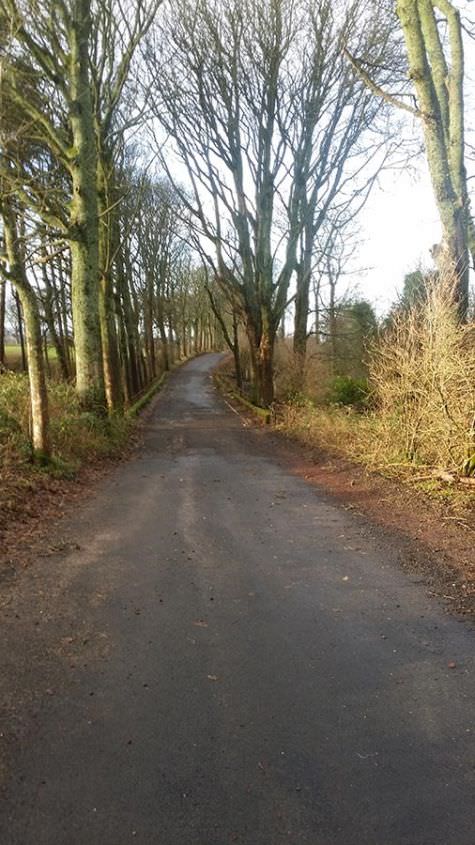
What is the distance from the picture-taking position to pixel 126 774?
2.91 metres

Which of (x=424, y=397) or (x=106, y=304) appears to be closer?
(x=424, y=397)

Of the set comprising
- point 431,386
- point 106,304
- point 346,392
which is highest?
point 106,304

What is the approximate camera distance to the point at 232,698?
3.62m

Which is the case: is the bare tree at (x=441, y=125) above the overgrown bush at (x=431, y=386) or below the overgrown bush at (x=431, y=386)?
above

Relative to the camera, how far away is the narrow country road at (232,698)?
2652 mm

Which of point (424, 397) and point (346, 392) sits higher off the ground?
point (424, 397)

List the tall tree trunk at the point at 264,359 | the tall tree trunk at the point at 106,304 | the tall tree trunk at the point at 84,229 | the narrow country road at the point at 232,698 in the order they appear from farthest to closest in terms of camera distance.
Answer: the tall tree trunk at the point at 264,359 < the tall tree trunk at the point at 106,304 < the tall tree trunk at the point at 84,229 < the narrow country road at the point at 232,698

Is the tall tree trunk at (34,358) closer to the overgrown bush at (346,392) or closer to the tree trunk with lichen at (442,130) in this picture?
the tree trunk with lichen at (442,130)

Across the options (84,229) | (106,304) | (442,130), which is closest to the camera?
(442,130)

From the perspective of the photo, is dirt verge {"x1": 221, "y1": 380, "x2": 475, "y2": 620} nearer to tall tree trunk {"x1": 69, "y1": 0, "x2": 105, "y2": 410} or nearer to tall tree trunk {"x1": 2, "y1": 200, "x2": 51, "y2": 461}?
tall tree trunk {"x1": 2, "y1": 200, "x2": 51, "y2": 461}

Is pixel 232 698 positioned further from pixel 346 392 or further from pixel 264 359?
pixel 264 359

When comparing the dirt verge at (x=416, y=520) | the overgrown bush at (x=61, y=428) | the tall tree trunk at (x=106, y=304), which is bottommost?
the dirt verge at (x=416, y=520)

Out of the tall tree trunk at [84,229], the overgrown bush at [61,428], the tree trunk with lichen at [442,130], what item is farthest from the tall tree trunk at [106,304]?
the tree trunk with lichen at [442,130]

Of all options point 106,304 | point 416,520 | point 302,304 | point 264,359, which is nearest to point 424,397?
point 416,520
